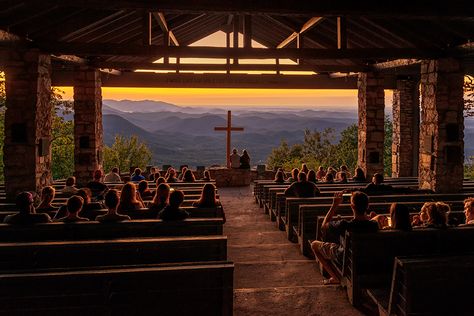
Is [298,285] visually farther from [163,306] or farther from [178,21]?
[178,21]

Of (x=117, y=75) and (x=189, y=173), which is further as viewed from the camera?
(x=117, y=75)

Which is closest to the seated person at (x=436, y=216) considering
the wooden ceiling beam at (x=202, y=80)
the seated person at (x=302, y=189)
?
the seated person at (x=302, y=189)

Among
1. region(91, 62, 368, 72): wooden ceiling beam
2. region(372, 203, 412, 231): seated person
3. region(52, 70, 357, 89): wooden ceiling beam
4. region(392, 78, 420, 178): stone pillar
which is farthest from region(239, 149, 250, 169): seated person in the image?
region(372, 203, 412, 231): seated person

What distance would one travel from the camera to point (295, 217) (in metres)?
7.99

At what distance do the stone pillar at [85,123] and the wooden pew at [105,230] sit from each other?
8068 millimetres

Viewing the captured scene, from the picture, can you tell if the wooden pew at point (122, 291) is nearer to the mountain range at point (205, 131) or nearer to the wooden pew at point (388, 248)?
the wooden pew at point (388, 248)

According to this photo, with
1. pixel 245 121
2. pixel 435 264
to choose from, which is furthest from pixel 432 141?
pixel 245 121

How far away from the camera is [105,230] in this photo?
5.30 meters

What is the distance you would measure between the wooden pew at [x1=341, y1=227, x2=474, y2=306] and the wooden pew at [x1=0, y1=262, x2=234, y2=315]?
1642 millimetres

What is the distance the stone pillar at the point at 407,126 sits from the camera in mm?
17000

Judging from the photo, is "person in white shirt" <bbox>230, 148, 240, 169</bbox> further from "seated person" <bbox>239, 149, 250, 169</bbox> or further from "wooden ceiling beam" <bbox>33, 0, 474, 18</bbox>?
"wooden ceiling beam" <bbox>33, 0, 474, 18</bbox>

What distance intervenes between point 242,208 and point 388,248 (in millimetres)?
7480

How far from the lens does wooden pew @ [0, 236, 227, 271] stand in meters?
4.33

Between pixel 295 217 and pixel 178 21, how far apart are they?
7144mm
